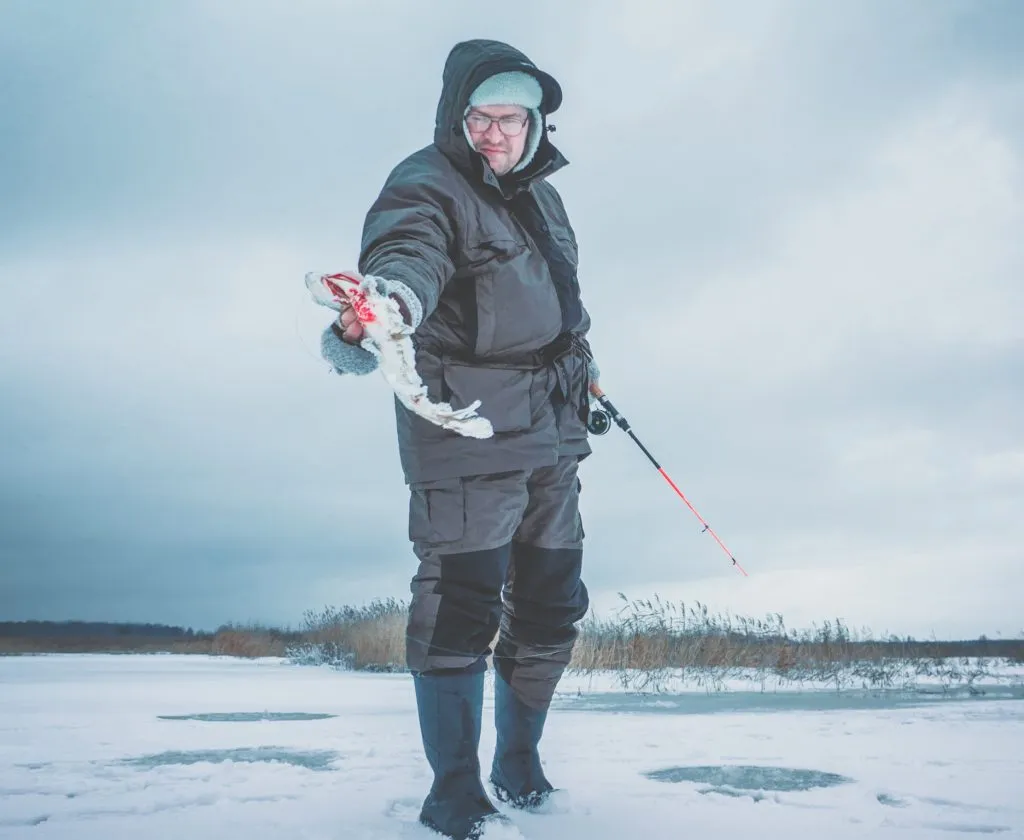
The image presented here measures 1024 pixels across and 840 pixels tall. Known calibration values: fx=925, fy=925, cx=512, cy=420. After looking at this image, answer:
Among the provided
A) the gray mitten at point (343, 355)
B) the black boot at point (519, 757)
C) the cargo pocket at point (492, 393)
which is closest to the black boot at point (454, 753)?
the black boot at point (519, 757)

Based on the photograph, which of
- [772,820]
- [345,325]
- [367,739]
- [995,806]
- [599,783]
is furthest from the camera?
[367,739]

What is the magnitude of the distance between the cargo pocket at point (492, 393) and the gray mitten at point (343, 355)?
1.12 ft

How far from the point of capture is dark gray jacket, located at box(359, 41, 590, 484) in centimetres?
206

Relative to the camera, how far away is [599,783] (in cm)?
265

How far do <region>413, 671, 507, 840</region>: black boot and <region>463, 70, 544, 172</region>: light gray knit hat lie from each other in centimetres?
128

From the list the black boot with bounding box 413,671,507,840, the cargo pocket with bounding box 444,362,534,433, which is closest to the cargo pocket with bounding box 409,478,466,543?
the cargo pocket with bounding box 444,362,534,433

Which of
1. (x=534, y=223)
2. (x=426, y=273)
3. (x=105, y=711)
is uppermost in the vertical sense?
(x=534, y=223)

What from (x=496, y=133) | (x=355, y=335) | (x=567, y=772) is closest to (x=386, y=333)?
(x=355, y=335)

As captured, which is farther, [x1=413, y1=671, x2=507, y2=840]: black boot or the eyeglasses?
the eyeglasses

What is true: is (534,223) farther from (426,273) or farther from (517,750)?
(517,750)

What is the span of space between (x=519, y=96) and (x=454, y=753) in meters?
1.56

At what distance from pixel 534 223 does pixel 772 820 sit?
60.5 inches

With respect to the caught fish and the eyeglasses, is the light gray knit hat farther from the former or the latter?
the caught fish

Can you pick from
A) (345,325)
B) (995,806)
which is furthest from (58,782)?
(995,806)
